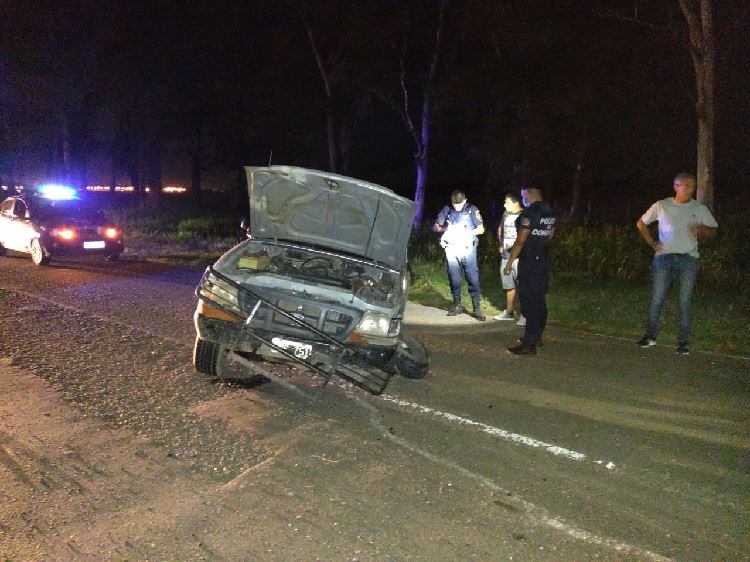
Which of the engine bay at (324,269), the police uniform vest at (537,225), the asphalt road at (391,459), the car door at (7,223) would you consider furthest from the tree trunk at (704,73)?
the car door at (7,223)

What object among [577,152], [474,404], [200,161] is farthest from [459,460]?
[200,161]

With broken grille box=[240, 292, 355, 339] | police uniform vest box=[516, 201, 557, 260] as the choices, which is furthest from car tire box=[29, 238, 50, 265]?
police uniform vest box=[516, 201, 557, 260]

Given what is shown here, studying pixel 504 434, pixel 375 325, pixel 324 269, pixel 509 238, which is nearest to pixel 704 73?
pixel 509 238

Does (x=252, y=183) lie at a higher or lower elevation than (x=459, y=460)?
higher

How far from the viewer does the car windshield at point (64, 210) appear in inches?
544

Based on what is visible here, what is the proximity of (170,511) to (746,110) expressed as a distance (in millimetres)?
30872

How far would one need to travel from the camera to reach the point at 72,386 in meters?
5.69

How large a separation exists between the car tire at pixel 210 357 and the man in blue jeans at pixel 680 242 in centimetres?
460

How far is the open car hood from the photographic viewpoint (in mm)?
6160

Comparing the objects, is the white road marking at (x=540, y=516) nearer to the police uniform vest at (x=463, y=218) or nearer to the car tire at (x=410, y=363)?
the car tire at (x=410, y=363)

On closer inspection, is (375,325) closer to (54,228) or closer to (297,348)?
(297,348)

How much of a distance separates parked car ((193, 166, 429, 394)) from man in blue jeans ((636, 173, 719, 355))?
9.78ft

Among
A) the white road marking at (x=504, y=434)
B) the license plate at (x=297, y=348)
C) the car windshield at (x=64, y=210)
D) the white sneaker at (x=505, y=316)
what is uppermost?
the car windshield at (x=64, y=210)

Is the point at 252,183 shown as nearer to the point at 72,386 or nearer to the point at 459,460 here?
the point at 72,386
